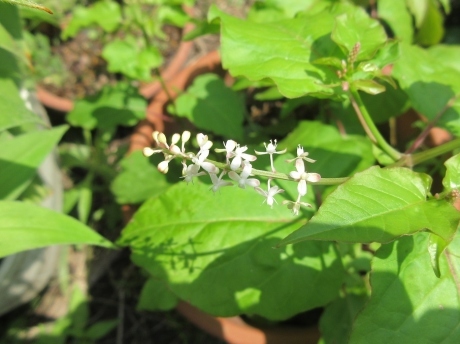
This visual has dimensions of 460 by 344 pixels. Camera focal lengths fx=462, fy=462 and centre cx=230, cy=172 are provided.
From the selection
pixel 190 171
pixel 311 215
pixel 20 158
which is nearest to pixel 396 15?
pixel 311 215

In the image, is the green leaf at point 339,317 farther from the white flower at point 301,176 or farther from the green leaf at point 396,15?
the green leaf at point 396,15

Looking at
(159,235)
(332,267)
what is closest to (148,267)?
(159,235)

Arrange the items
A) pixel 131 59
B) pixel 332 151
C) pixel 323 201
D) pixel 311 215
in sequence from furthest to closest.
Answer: pixel 131 59
pixel 332 151
pixel 311 215
pixel 323 201

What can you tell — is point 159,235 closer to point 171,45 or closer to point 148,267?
point 148,267

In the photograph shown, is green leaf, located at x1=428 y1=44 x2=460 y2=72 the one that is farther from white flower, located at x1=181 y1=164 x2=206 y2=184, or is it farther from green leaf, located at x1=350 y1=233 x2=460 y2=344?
white flower, located at x1=181 y1=164 x2=206 y2=184

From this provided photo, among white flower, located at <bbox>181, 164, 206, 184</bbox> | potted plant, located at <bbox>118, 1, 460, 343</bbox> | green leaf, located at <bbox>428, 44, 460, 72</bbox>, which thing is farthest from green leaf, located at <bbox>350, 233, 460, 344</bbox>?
green leaf, located at <bbox>428, 44, 460, 72</bbox>

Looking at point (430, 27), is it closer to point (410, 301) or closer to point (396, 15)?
point (396, 15)
